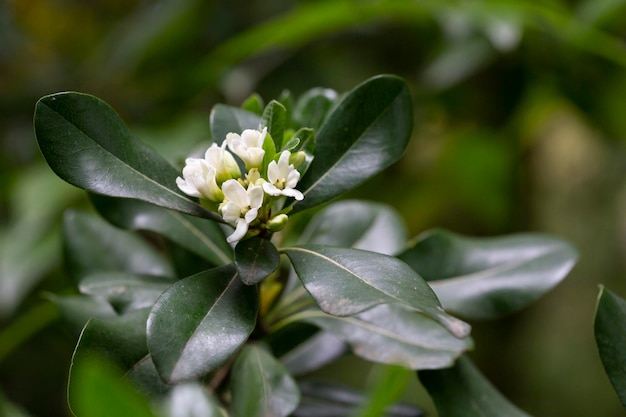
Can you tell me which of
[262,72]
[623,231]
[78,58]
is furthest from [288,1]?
[623,231]

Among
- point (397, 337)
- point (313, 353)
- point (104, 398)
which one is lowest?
point (313, 353)

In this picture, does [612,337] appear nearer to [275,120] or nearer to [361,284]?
[361,284]

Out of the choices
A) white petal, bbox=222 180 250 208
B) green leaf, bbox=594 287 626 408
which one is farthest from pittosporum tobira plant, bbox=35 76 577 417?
green leaf, bbox=594 287 626 408

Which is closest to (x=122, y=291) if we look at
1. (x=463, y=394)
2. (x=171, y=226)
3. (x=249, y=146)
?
(x=171, y=226)

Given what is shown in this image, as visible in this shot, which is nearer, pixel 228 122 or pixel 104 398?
pixel 104 398

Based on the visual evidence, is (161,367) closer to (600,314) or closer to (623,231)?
(600,314)

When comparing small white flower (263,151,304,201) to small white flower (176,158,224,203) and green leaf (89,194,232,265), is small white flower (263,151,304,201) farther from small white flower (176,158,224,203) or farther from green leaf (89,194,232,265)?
green leaf (89,194,232,265)

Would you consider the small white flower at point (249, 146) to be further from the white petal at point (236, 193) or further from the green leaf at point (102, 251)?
the green leaf at point (102, 251)
